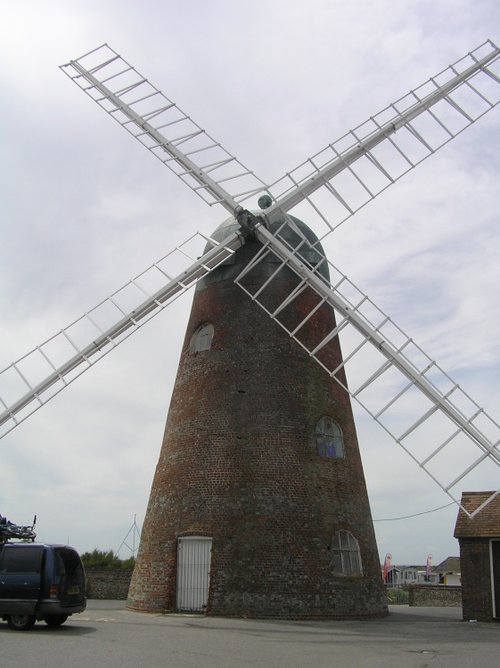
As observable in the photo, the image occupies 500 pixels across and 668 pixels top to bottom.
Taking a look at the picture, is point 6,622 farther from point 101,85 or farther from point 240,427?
point 101,85

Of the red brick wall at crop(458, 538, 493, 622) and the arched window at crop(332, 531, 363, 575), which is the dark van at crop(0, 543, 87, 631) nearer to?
the arched window at crop(332, 531, 363, 575)

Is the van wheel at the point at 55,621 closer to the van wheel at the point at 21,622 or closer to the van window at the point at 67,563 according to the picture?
the van wheel at the point at 21,622

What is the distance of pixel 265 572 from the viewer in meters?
14.6

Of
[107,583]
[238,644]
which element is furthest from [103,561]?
[238,644]

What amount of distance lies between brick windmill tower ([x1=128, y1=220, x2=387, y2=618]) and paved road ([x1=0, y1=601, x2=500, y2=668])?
2.67ft

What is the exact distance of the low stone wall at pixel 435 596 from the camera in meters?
28.2

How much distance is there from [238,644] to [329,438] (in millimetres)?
6865

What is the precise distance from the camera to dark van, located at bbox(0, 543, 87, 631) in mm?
10961

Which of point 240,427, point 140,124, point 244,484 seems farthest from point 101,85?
point 244,484

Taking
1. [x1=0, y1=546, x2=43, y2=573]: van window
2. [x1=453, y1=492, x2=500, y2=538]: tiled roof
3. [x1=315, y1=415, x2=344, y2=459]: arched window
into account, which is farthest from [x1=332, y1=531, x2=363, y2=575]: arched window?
[x1=0, y1=546, x2=43, y2=573]: van window

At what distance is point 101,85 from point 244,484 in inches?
444

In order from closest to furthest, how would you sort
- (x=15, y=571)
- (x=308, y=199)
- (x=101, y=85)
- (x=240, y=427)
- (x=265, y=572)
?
(x=15, y=571) → (x=265, y=572) → (x=240, y=427) → (x=308, y=199) → (x=101, y=85)

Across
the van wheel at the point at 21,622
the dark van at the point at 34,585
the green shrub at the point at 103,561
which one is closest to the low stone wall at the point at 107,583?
the green shrub at the point at 103,561

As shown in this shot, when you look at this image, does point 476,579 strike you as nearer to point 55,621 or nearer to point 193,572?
point 193,572
